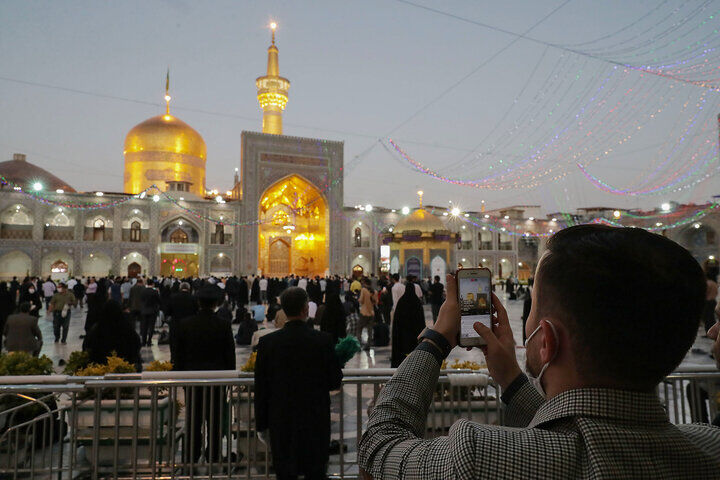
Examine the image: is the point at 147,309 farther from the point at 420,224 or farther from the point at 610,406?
the point at 420,224

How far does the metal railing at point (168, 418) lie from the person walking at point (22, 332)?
2744mm

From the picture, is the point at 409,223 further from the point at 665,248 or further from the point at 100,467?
the point at 665,248

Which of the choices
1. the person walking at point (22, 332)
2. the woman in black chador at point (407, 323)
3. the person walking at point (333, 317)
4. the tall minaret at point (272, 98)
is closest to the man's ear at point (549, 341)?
the woman in black chador at point (407, 323)

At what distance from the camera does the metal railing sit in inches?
115

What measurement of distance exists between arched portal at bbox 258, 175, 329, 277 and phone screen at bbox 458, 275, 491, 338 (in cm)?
3048

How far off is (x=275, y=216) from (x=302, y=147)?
16.4 ft

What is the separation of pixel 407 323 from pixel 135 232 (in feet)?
87.8

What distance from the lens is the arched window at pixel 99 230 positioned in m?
28.4

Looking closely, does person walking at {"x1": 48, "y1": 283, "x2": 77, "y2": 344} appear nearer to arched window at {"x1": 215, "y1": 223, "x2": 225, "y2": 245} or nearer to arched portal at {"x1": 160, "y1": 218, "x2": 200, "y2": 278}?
arched portal at {"x1": 160, "y1": 218, "x2": 200, "y2": 278}

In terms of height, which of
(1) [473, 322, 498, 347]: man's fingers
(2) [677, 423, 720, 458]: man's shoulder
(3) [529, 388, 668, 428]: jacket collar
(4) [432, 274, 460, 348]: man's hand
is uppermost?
(4) [432, 274, 460, 348]: man's hand

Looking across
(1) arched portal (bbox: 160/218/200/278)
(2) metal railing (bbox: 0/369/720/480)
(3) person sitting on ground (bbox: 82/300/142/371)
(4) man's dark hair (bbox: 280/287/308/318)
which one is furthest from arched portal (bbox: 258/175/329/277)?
(4) man's dark hair (bbox: 280/287/308/318)

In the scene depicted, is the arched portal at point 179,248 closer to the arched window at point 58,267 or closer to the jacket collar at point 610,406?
the arched window at point 58,267

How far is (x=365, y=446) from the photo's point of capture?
0.86 m

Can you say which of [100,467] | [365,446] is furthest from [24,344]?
[365,446]
